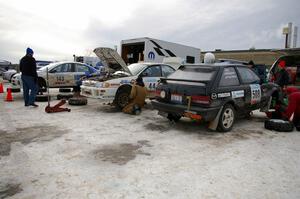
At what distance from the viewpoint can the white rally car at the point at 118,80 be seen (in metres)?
7.45

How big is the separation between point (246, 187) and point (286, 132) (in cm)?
340

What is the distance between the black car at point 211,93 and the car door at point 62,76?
6.31m

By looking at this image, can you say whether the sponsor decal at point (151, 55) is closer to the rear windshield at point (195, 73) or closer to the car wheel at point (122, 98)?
→ the car wheel at point (122, 98)

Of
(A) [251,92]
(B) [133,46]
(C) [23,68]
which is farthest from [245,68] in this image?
(B) [133,46]

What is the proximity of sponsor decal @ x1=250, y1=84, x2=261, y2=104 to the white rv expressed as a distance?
8.03m

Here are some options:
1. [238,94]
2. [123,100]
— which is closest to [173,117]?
[238,94]

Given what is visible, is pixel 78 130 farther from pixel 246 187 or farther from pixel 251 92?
pixel 251 92

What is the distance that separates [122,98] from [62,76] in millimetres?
4442

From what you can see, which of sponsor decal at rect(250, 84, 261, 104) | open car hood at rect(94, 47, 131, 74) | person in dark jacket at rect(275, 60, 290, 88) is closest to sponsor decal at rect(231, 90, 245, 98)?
sponsor decal at rect(250, 84, 261, 104)

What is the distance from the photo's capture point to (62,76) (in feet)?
36.1

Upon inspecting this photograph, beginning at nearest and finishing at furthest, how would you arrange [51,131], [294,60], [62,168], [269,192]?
[269,192], [62,168], [51,131], [294,60]

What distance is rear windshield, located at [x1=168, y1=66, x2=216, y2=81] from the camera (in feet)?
18.2

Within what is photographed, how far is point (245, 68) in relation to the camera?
6.57 meters

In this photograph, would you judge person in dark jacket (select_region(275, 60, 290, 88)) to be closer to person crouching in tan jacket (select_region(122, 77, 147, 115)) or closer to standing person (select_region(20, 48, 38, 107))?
person crouching in tan jacket (select_region(122, 77, 147, 115))
